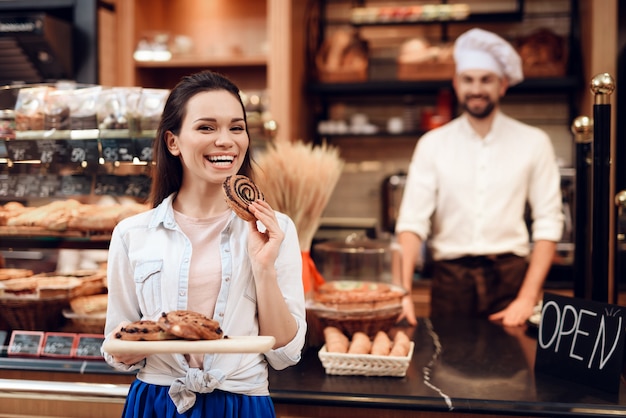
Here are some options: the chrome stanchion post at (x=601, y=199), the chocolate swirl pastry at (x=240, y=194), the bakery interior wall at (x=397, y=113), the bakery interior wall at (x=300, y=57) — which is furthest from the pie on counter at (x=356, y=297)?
the bakery interior wall at (x=397, y=113)

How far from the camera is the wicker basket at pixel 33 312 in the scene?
1.79 metres

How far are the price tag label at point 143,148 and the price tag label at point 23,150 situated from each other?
262 mm

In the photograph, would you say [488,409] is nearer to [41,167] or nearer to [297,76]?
[41,167]

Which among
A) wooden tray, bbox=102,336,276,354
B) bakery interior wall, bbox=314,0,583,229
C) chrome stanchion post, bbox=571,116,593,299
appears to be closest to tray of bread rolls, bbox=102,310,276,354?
wooden tray, bbox=102,336,276,354

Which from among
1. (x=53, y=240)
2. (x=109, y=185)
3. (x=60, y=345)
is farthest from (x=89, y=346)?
(x=109, y=185)

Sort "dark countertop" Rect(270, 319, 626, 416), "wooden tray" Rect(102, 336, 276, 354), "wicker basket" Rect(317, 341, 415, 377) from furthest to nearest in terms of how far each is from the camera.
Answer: "wicker basket" Rect(317, 341, 415, 377)
"dark countertop" Rect(270, 319, 626, 416)
"wooden tray" Rect(102, 336, 276, 354)

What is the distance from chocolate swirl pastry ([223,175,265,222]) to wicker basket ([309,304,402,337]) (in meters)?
0.72

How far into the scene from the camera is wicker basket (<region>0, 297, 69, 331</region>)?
1786 mm

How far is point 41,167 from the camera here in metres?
1.81

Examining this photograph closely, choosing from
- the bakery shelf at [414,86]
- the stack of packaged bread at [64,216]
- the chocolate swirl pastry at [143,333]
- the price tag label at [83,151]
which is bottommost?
the chocolate swirl pastry at [143,333]

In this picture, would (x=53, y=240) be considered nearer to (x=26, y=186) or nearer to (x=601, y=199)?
(x=26, y=186)

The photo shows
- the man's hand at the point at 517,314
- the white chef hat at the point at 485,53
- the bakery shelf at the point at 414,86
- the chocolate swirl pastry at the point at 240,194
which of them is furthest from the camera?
the bakery shelf at the point at 414,86

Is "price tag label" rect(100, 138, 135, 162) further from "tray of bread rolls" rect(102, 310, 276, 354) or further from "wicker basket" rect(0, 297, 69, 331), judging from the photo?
"tray of bread rolls" rect(102, 310, 276, 354)

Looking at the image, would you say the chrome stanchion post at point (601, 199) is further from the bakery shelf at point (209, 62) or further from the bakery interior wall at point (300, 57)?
the bakery shelf at point (209, 62)
